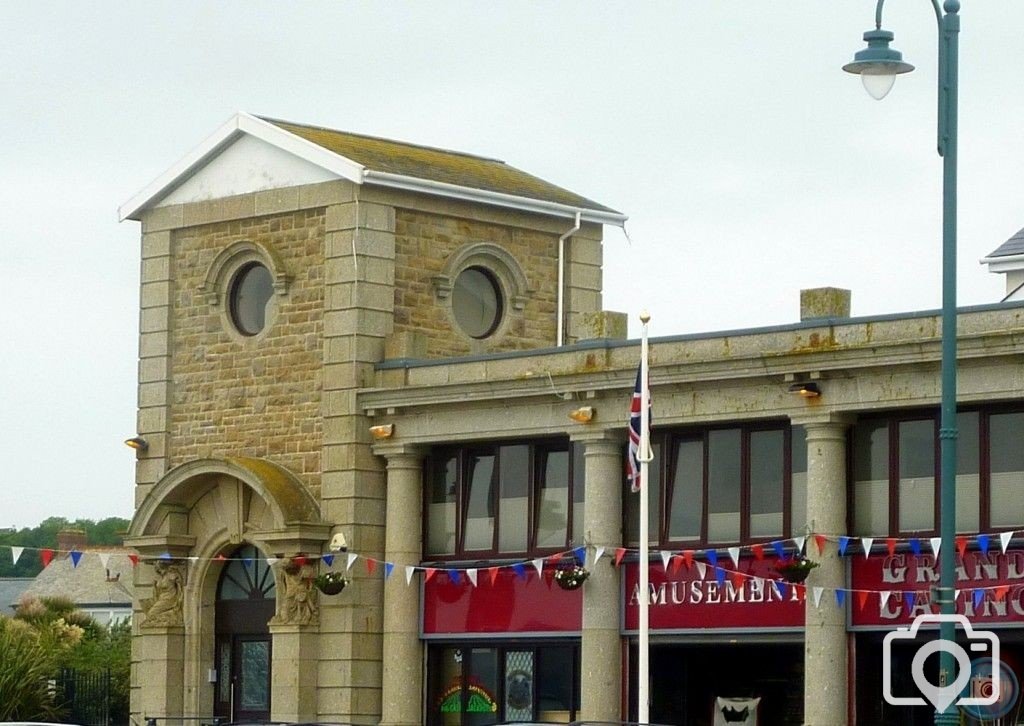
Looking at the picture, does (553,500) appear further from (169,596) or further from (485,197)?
(169,596)

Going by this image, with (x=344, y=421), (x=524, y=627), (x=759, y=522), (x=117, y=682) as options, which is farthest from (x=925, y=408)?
(x=117, y=682)

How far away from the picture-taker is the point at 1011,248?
3722 centimetres

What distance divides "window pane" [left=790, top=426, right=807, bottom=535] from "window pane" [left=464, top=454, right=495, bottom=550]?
5015 millimetres

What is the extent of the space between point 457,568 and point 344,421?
105 inches

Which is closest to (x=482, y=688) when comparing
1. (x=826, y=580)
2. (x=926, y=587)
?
(x=826, y=580)

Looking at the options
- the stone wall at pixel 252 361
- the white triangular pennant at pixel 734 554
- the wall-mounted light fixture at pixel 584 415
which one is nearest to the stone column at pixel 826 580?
the white triangular pennant at pixel 734 554

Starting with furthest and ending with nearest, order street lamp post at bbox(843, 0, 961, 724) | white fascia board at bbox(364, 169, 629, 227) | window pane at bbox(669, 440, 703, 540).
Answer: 1. white fascia board at bbox(364, 169, 629, 227)
2. window pane at bbox(669, 440, 703, 540)
3. street lamp post at bbox(843, 0, 961, 724)

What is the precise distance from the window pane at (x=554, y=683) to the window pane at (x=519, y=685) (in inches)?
5.2

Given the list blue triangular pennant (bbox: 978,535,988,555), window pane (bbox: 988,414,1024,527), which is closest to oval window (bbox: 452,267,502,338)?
window pane (bbox: 988,414,1024,527)

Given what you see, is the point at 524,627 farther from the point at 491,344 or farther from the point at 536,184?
the point at 536,184

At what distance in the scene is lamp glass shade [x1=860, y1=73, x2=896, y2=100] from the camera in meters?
21.1

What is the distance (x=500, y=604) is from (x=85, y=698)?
943 centimetres

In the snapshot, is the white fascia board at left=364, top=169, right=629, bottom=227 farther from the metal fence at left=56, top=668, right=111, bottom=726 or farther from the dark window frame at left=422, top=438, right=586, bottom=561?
the metal fence at left=56, top=668, right=111, bottom=726

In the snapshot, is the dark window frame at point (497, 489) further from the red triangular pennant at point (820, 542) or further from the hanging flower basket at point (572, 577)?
the red triangular pennant at point (820, 542)
